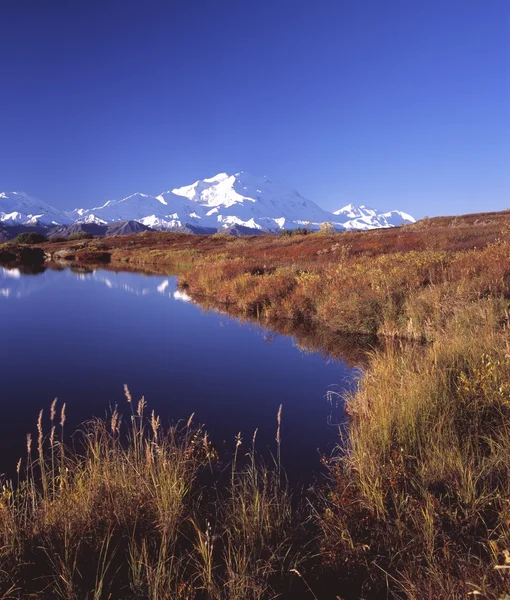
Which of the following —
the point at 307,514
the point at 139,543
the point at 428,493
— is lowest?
the point at 307,514

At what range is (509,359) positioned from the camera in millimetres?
6527

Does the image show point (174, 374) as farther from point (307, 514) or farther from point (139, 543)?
point (139, 543)

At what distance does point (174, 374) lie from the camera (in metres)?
11.0

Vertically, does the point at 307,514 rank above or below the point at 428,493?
below

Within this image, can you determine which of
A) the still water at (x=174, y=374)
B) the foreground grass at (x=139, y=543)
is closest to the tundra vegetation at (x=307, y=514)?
the foreground grass at (x=139, y=543)

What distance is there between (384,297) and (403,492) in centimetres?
1103

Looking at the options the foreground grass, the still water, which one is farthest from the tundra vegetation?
the still water

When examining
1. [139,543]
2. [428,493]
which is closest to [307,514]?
[428,493]

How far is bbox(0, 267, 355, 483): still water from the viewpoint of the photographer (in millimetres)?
7598

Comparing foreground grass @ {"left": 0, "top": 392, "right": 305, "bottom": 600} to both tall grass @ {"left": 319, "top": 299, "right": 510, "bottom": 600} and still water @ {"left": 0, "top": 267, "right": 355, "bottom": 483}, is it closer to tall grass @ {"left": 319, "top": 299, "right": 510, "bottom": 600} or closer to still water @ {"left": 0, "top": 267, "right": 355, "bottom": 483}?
tall grass @ {"left": 319, "top": 299, "right": 510, "bottom": 600}

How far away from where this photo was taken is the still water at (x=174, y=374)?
299 inches

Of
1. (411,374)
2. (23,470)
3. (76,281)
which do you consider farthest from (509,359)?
(76,281)

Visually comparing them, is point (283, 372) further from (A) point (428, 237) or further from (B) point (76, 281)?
(B) point (76, 281)

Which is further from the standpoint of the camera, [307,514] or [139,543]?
[307,514]
